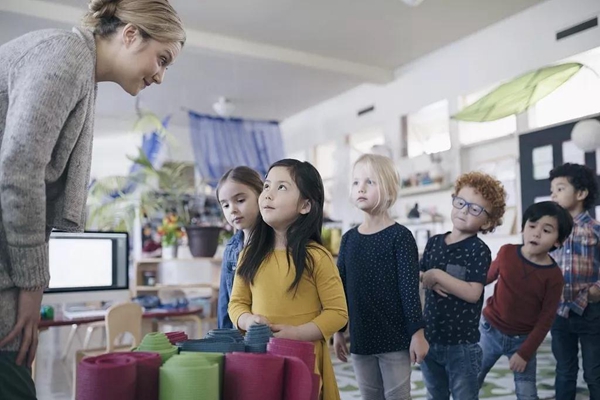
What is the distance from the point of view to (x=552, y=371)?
11.7 ft

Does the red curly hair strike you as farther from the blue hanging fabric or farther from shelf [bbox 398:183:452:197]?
the blue hanging fabric

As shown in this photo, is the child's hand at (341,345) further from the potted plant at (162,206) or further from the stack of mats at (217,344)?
the potted plant at (162,206)

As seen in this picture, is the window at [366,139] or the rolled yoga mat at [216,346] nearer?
the rolled yoga mat at [216,346]

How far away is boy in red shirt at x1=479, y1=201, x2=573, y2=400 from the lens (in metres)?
2.02

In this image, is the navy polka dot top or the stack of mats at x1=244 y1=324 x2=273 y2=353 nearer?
the stack of mats at x1=244 y1=324 x2=273 y2=353

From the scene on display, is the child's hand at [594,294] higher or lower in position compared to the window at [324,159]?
lower

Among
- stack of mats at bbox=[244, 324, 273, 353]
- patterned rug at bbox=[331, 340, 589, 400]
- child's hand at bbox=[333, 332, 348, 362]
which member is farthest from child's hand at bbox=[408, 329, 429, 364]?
patterned rug at bbox=[331, 340, 589, 400]

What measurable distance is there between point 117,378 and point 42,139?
41 centimetres

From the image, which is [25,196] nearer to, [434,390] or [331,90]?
[434,390]

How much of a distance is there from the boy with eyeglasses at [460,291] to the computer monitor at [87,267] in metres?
1.95

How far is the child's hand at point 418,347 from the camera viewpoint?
1.52 metres

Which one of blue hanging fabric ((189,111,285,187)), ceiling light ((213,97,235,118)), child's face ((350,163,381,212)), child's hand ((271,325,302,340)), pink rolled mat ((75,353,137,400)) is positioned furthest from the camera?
ceiling light ((213,97,235,118))

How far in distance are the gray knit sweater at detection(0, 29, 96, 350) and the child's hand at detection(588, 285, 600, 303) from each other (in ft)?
7.78

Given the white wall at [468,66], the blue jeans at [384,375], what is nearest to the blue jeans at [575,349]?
the blue jeans at [384,375]
